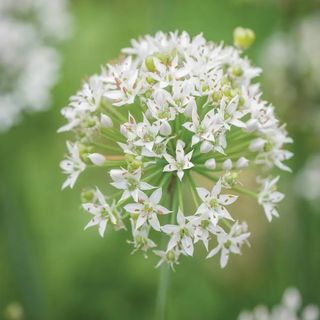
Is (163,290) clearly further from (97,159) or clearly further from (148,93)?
(148,93)

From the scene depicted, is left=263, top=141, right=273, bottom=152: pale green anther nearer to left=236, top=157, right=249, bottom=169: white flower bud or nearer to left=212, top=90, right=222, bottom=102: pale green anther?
left=236, top=157, right=249, bottom=169: white flower bud

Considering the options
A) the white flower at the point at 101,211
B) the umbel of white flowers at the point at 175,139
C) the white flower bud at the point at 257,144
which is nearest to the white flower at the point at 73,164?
the umbel of white flowers at the point at 175,139

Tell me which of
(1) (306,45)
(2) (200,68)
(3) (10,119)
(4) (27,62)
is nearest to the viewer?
(2) (200,68)

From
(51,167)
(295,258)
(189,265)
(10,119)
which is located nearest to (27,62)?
(10,119)

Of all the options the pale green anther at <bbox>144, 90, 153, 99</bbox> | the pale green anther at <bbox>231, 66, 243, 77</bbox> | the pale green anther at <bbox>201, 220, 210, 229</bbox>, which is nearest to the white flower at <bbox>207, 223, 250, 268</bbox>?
the pale green anther at <bbox>201, 220, 210, 229</bbox>

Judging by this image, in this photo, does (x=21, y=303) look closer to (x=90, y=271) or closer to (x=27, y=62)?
(x=90, y=271)

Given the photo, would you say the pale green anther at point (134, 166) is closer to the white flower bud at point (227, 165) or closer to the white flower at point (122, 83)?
the white flower at point (122, 83)

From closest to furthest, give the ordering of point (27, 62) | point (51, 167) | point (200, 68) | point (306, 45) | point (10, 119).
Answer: point (200, 68) < point (10, 119) < point (27, 62) < point (306, 45) < point (51, 167)
